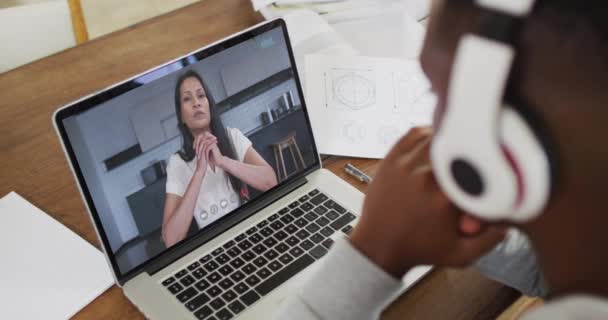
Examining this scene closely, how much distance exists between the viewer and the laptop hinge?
0.82 meters

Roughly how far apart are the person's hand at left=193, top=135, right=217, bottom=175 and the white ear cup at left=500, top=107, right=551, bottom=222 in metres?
0.51

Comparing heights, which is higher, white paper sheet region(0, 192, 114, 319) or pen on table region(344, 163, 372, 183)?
white paper sheet region(0, 192, 114, 319)

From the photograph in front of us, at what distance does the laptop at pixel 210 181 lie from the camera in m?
0.77

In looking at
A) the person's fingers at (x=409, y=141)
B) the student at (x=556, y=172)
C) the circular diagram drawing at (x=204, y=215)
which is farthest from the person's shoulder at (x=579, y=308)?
the circular diagram drawing at (x=204, y=215)

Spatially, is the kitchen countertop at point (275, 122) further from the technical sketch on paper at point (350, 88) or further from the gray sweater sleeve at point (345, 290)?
the gray sweater sleeve at point (345, 290)

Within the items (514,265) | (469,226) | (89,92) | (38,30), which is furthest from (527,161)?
(38,30)

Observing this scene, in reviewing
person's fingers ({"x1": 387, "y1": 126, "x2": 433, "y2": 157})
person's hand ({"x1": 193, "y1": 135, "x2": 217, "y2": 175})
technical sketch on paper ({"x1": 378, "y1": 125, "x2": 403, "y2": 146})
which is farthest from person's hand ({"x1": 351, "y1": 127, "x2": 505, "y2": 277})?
technical sketch on paper ({"x1": 378, "y1": 125, "x2": 403, "y2": 146})

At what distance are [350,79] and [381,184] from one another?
505mm

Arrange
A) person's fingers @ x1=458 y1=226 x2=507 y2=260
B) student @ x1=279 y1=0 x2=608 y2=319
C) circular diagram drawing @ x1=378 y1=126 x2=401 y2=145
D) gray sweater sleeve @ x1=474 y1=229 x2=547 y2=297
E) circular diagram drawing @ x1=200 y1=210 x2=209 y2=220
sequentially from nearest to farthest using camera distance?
1. student @ x1=279 y1=0 x2=608 y2=319
2. person's fingers @ x1=458 y1=226 x2=507 y2=260
3. gray sweater sleeve @ x1=474 y1=229 x2=547 y2=297
4. circular diagram drawing @ x1=200 y1=210 x2=209 y2=220
5. circular diagram drawing @ x1=378 y1=126 x2=401 y2=145

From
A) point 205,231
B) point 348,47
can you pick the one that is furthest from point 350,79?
point 205,231

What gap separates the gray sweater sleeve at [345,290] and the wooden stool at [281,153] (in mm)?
296

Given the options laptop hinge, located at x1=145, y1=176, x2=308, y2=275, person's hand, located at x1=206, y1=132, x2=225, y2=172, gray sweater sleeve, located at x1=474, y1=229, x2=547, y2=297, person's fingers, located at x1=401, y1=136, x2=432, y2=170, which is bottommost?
gray sweater sleeve, located at x1=474, y1=229, x2=547, y2=297

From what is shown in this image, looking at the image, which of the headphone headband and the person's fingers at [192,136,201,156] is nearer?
the headphone headband

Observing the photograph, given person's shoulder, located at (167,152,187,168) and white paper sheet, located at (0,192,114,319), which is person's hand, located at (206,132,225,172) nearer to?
person's shoulder, located at (167,152,187,168)
